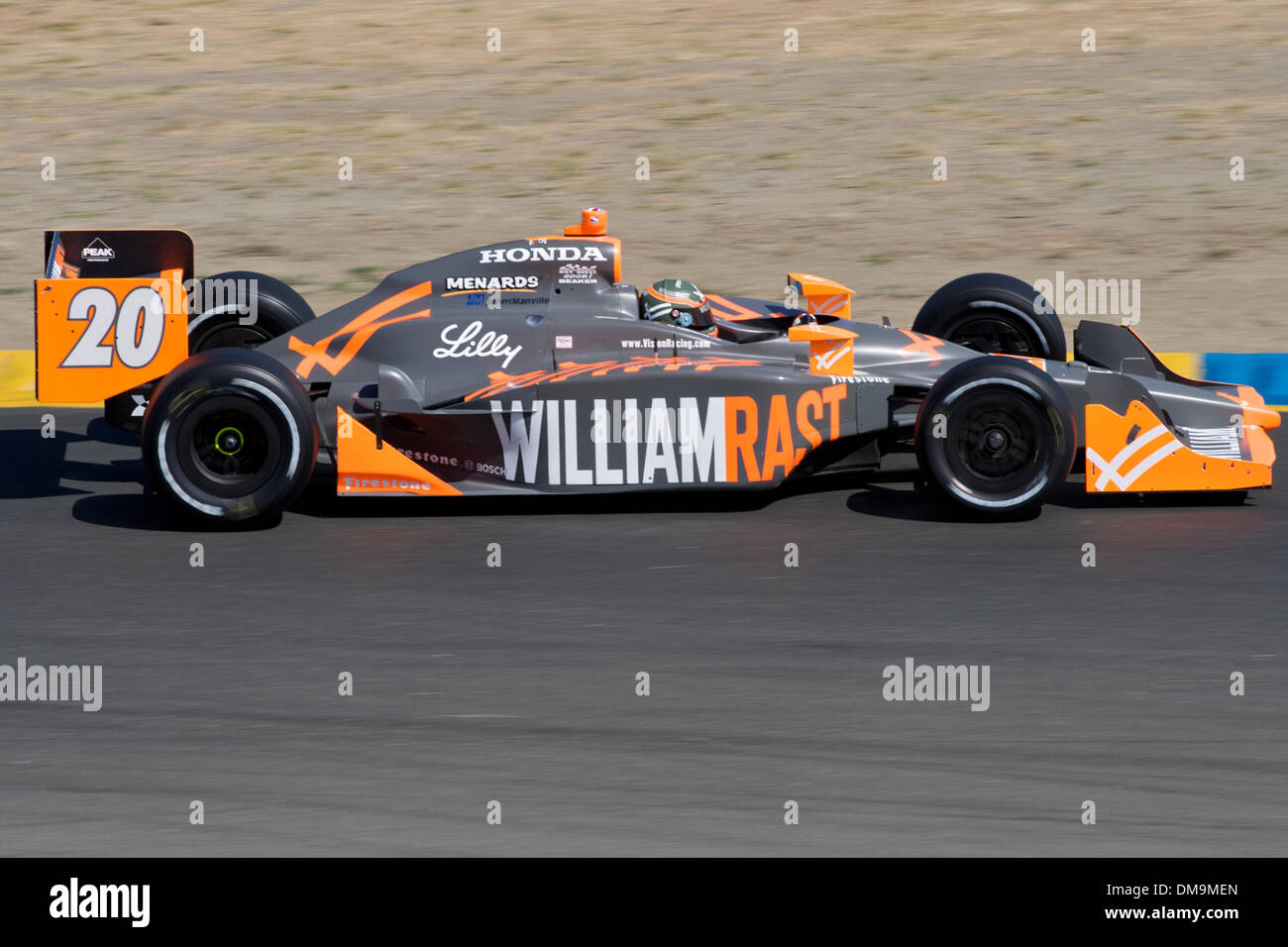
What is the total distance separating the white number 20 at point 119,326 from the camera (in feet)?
26.5

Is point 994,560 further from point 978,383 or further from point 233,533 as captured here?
point 233,533

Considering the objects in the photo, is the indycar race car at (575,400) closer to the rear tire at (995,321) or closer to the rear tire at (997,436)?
the rear tire at (997,436)

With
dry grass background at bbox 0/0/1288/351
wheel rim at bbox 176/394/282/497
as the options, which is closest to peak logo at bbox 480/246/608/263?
wheel rim at bbox 176/394/282/497

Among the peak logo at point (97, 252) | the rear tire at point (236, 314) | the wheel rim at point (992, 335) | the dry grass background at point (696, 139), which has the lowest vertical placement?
the wheel rim at point (992, 335)

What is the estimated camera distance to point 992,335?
948cm

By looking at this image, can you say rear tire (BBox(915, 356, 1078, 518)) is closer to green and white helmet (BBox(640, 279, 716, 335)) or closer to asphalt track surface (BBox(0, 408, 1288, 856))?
asphalt track surface (BBox(0, 408, 1288, 856))

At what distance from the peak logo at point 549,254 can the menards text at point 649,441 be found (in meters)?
0.89

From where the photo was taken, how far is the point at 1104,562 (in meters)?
7.27

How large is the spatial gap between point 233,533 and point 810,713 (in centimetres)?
332

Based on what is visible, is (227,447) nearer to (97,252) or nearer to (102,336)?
(102,336)

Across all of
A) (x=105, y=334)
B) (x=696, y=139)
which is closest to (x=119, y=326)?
(x=105, y=334)

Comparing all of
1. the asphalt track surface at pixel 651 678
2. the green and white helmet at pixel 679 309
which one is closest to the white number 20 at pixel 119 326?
the asphalt track surface at pixel 651 678

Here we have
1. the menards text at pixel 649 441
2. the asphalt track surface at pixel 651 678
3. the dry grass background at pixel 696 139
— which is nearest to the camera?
the asphalt track surface at pixel 651 678

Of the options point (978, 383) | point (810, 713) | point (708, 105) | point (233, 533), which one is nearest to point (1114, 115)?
point (708, 105)
